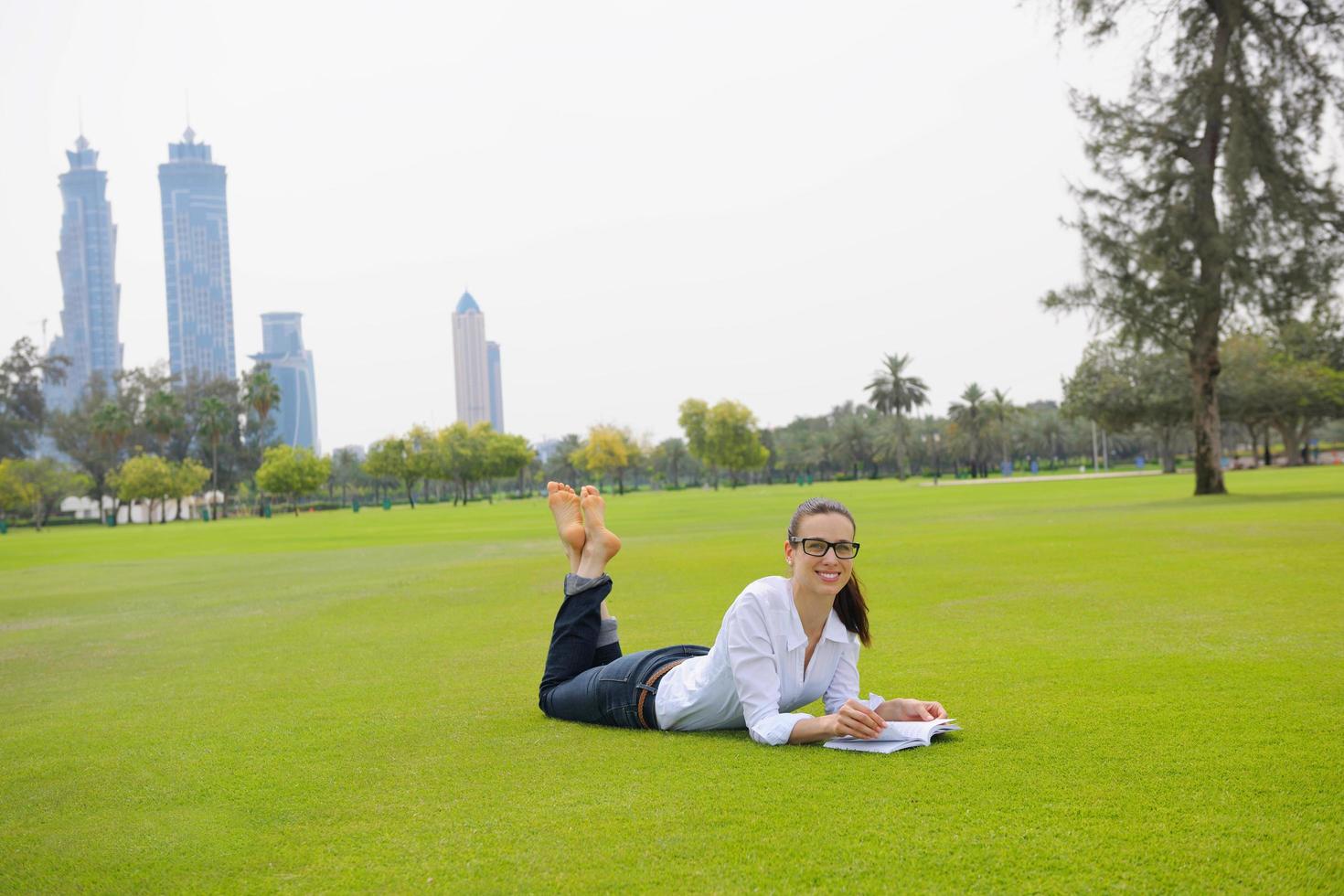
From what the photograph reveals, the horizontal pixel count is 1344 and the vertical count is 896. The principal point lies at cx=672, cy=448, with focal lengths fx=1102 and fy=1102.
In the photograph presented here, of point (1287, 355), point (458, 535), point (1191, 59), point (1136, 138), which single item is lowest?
point (458, 535)

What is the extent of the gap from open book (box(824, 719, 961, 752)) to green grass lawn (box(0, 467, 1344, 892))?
0.08 metres

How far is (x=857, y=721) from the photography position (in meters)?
5.25

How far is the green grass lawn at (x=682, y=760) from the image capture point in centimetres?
394

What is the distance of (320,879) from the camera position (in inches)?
156

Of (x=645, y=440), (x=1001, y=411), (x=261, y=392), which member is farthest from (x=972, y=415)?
(x=261, y=392)

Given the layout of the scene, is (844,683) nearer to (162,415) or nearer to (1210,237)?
(1210,237)

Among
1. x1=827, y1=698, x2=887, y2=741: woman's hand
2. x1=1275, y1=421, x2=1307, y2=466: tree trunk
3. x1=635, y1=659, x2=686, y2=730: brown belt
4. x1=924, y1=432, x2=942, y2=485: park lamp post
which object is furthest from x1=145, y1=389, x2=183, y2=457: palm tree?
x1=827, y1=698, x2=887, y2=741: woman's hand

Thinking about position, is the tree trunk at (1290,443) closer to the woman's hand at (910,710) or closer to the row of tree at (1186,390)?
the row of tree at (1186,390)

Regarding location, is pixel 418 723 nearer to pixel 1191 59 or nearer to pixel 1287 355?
pixel 1191 59

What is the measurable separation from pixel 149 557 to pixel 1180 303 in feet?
99.1

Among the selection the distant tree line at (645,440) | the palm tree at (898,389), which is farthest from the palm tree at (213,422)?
the palm tree at (898,389)

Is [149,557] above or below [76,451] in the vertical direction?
below

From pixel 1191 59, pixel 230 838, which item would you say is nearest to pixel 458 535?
pixel 1191 59

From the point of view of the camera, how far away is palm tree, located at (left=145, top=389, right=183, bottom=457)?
107 m
